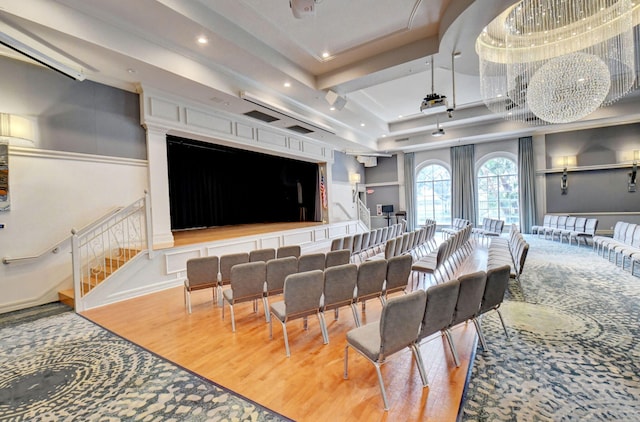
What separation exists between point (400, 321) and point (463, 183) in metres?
11.7

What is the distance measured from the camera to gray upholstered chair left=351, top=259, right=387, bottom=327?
3.24 m

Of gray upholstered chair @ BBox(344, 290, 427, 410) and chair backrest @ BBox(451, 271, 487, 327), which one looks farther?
chair backrest @ BBox(451, 271, 487, 327)

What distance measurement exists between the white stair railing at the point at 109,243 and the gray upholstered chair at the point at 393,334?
175 inches

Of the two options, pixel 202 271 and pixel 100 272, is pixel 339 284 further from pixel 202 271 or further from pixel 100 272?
pixel 100 272

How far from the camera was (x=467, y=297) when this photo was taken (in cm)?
256

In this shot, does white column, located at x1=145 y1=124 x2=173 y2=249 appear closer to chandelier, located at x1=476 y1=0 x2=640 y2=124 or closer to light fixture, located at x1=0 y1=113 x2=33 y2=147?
light fixture, located at x1=0 y1=113 x2=33 y2=147

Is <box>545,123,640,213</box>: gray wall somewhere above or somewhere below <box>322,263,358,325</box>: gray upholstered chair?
above

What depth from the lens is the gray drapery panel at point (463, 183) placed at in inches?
467

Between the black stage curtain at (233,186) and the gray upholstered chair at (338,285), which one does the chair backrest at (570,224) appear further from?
the gray upholstered chair at (338,285)

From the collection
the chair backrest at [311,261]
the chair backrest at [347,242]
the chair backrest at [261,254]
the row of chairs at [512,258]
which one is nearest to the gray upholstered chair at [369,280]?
the chair backrest at [311,261]

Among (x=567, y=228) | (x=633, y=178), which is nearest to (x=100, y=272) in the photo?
(x=567, y=228)

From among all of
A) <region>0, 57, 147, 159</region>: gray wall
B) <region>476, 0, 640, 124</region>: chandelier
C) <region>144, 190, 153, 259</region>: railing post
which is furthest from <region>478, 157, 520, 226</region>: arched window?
<region>0, 57, 147, 159</region>: gray wall

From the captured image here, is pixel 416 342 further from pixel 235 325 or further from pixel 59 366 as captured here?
pixel 59 366

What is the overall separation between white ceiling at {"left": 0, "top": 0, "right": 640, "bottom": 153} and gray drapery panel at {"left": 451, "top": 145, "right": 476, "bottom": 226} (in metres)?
5.48
